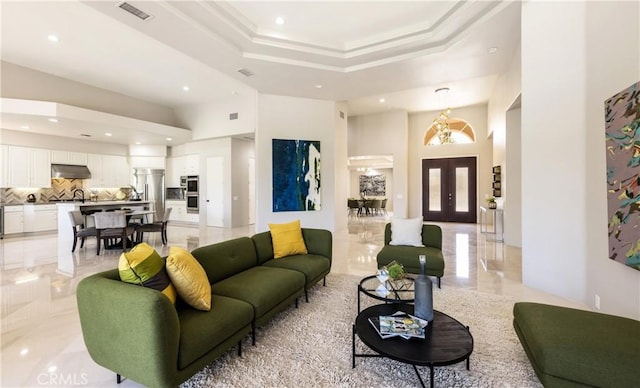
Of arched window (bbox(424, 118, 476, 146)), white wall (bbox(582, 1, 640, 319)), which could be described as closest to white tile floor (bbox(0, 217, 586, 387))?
white wall (bbox(582, 1, 640, 319))

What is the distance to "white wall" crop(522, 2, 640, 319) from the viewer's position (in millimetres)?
2518

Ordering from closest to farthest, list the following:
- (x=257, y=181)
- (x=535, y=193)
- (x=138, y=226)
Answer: (x=535, y=193) → (x=138, y=226) → (x=257, y=181)

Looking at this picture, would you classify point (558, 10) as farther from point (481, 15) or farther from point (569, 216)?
point (569, 216)

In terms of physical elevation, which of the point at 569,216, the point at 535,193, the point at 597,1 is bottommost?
the point at 569,216

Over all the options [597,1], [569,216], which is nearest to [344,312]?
[569,216]

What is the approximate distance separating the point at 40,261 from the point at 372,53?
23.1 ft

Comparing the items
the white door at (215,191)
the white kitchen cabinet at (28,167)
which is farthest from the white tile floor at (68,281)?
the white kitchen cabinet at (28,167)

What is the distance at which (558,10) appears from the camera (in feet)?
10.8

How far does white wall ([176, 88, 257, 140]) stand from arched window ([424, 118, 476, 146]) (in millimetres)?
6458

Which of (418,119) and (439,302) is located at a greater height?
(418,119)

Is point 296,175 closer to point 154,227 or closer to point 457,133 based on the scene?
point 154,227

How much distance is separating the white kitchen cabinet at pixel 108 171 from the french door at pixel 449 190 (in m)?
11.1

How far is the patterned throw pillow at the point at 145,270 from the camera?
5.87ft

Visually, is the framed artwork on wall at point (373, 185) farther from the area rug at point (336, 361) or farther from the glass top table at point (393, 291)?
the glass top table at point (393, 291)
